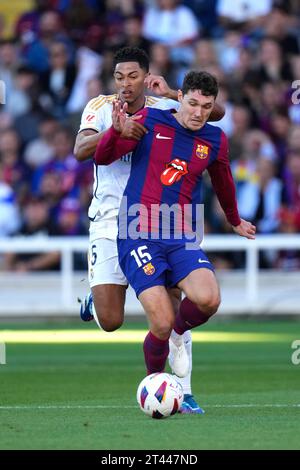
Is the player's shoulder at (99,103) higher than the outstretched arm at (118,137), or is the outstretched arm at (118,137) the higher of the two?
the player's shoulder at (99,103)

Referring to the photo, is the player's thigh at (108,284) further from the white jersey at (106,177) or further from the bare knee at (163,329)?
the bare knee at (163,329)

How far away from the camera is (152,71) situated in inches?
763

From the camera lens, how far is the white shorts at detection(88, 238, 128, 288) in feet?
32.6

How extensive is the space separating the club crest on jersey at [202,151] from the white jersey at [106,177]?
2.51ft

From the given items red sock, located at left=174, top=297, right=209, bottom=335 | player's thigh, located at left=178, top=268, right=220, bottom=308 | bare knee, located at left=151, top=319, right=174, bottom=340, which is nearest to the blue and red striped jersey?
player's thigh, located at left=178, top=268, right=220, bottom=308

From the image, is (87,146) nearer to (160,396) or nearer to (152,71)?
(160,396)

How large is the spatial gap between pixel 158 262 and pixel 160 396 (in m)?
0.96

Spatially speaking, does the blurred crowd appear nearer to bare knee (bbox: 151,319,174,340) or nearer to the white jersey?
the white jersey

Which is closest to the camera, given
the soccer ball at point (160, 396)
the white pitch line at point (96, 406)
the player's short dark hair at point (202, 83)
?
the soccer ball at point (160, 396)

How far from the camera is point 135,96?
32.2 ft

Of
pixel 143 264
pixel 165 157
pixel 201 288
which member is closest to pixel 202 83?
pixel 165 157

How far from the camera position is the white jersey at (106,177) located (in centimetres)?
988

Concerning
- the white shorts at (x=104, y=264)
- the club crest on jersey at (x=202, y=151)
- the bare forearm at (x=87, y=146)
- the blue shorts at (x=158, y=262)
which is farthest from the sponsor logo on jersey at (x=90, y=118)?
the blue shorts at (x=158, y=262)
